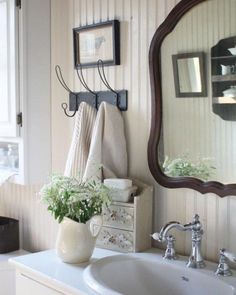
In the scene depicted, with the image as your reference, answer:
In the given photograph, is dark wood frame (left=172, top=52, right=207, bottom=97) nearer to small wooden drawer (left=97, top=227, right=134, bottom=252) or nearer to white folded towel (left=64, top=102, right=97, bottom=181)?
white folded towel (left=64, top=102, right=97, bottom=181)

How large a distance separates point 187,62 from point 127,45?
0.33 meters

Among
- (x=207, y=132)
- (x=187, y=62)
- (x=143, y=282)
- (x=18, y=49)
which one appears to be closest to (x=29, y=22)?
(x=18, y=49)

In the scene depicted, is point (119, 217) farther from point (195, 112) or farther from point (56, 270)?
point (195, 112)

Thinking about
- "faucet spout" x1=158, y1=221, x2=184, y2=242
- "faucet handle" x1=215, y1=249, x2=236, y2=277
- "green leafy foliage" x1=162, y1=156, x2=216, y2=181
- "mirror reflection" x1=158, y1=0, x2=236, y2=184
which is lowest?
"faucet handle" x1=215, y1=249, x2=236, y2=277

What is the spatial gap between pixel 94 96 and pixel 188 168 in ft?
1.97

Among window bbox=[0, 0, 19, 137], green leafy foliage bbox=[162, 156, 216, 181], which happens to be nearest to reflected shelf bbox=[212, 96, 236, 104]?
green leafy foliage bbox=[162, 156, 216, 181]

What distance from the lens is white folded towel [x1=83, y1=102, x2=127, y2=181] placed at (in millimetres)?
1878

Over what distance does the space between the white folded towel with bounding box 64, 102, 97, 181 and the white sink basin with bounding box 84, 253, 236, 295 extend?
446 millimetres

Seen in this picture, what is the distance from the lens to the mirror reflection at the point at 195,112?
1619 mm

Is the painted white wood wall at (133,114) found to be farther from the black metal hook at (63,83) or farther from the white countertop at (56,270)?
the white countertop at (56,270)

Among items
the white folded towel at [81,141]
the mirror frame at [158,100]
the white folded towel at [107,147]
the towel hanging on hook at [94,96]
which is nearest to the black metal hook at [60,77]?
the towel hanging on hook at [94,96]

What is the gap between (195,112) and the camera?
1.71 meters

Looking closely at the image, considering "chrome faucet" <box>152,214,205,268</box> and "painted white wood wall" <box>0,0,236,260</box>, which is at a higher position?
"painted white wood wall" <box>0,0,236,260</box>

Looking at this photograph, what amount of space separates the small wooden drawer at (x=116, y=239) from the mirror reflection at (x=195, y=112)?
1.00 ft
